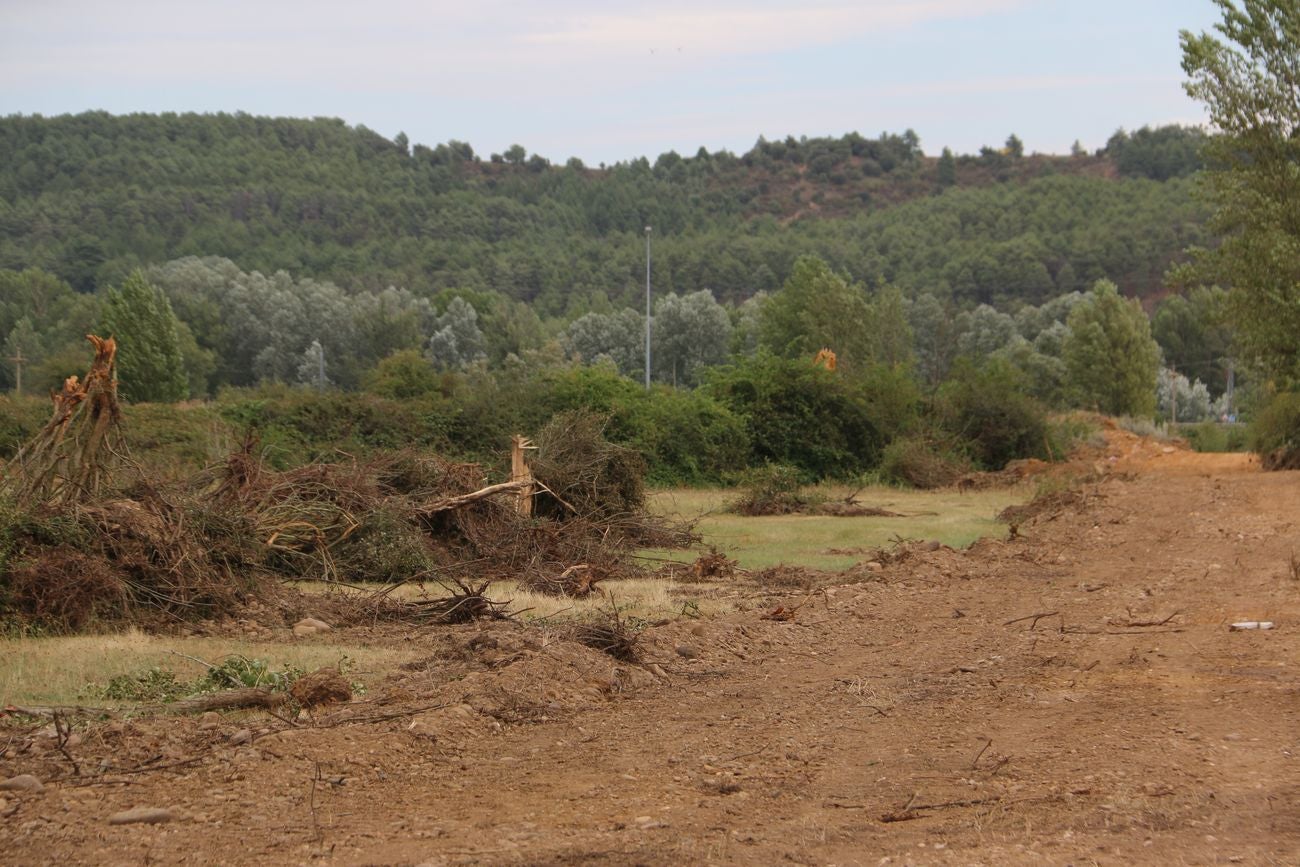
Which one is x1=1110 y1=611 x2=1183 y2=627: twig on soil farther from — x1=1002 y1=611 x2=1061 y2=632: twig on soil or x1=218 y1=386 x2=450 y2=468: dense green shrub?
x1=218 y1=386 x2=450 y2=468: dense green shrub

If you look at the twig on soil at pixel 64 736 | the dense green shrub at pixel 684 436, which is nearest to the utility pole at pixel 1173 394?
the dense green shrub at pixel 684 436

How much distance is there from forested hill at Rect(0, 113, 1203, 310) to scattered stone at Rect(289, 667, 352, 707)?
282 feet

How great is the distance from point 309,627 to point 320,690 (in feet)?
12.4

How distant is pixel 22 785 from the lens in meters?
6.12

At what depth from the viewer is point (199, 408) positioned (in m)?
31.0

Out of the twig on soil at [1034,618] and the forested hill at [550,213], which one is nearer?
the twig on soil at [1034,618]

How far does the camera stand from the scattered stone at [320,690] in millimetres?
8055

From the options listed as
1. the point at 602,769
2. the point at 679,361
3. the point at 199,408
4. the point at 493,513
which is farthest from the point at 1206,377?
the point at 602,769

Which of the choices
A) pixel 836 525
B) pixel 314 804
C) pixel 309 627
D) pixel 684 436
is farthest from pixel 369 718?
pixel 684 436

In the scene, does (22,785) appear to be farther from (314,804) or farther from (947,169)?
(947,169)

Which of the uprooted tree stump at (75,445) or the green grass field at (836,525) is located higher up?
the uprooted tree stump at (75,445)

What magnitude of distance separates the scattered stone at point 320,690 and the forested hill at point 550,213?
3389 inches

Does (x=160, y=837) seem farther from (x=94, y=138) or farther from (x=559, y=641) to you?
(x=94, y=138)

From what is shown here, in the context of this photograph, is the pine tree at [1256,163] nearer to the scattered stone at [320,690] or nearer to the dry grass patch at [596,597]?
the dry grass patch at [596,597]
